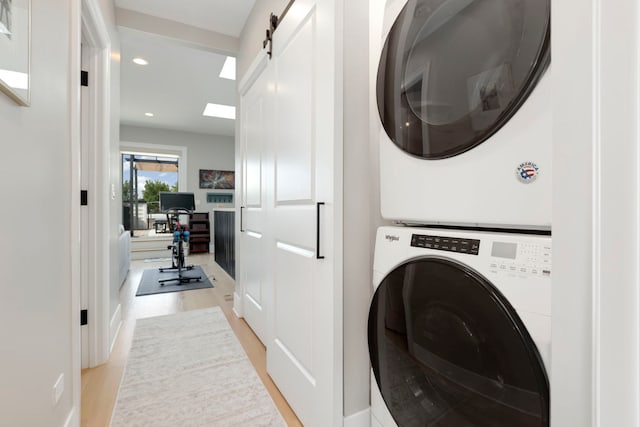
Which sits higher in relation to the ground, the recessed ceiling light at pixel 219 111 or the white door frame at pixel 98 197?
the recessed ceiling light at pixel 219 111

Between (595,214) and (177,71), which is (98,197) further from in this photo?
(177,71)

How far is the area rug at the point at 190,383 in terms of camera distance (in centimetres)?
140

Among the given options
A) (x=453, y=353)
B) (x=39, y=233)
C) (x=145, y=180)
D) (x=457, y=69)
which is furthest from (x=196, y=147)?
(x=453, y=353)

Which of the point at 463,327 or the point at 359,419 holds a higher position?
the point at 463,327

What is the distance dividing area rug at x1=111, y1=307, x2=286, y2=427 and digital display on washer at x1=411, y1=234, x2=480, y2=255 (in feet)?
3.65

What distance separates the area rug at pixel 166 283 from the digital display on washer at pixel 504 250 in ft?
11.8

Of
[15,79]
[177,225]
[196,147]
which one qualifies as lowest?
[177,225]

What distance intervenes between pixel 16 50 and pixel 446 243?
51.5 inches

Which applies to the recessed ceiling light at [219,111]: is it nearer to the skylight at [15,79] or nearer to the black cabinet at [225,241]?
the black cabinet at [225,241]

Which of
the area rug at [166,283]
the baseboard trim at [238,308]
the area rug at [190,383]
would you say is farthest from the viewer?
the area rug at [166,283]

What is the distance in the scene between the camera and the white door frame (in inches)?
72.6

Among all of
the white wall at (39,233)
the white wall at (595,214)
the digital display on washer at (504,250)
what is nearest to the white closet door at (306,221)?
the digital display on washer at (504,250)

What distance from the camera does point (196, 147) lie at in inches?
261

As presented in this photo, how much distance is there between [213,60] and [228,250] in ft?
8.21
